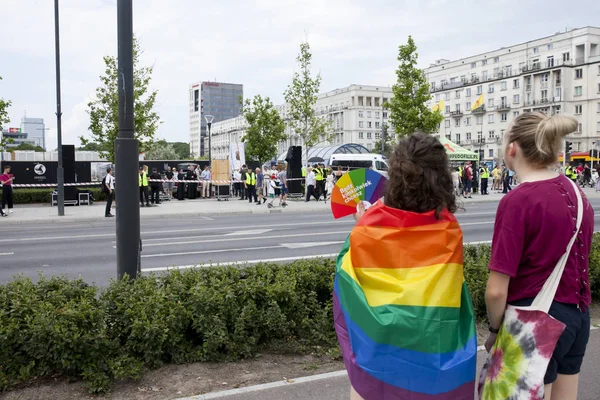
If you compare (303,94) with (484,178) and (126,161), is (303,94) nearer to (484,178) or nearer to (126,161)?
(484,178)

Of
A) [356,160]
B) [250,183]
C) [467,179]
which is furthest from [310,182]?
[356,160]

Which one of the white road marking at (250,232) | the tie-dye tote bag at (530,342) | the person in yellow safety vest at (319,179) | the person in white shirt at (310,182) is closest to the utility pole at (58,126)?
the white road marking at (250,232)

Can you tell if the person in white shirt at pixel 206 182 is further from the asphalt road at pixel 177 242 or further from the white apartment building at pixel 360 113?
the white apartment building at pixel 360 113

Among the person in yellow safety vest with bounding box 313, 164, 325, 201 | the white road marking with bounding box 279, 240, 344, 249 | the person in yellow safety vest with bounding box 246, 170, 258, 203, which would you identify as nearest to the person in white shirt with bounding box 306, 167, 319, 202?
the person in yellow safety vest with bounding box 313, 164, 325, 201

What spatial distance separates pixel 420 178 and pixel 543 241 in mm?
559

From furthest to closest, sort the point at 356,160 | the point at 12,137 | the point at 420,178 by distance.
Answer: the point at 356,160 < the point at 12,137 < the point at 420,178

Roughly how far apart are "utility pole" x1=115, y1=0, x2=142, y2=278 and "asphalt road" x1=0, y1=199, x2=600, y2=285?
277cm

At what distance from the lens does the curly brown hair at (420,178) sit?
247 centimetres

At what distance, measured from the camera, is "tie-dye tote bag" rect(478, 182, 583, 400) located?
2.37 meters

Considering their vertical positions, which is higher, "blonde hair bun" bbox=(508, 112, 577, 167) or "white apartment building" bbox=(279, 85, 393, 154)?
"white apartment building" bbox=(279, 85, 393, 154)

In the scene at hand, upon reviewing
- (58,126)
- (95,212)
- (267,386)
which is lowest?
(267,386)

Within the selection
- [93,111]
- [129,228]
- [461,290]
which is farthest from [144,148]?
[461,290]

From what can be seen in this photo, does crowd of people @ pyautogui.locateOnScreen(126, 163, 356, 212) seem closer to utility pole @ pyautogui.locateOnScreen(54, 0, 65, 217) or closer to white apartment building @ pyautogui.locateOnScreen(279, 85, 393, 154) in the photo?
utility pole @ pyautogui.locateOnScreen(54, 0, 65, 217)

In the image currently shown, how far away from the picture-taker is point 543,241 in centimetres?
236
